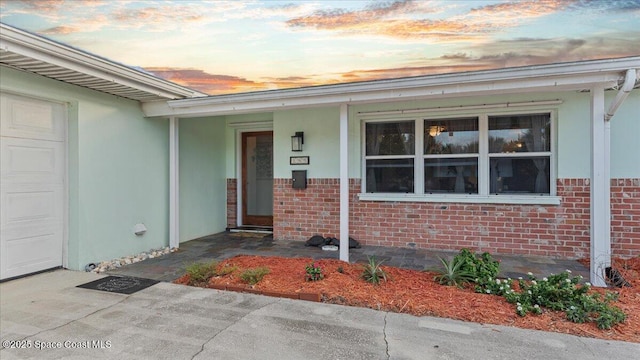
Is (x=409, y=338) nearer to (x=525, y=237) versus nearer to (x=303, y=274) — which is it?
(x=303, y=274)

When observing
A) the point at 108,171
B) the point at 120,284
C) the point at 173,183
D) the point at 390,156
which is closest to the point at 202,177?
the point at 173,183

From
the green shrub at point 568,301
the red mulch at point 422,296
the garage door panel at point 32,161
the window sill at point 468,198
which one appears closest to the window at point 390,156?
the window sill at point 468,198

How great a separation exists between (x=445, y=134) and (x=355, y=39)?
14.0 feet

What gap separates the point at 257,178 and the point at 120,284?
4.29 meters

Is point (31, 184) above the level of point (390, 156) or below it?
→ below

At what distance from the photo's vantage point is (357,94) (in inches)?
176

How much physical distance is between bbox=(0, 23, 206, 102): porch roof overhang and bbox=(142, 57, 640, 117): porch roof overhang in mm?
411

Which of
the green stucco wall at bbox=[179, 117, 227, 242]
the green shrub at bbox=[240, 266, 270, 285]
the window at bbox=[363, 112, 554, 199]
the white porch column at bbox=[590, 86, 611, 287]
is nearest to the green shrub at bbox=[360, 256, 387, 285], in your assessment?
the green shrub at bbox=[240, 266, 270, 285]

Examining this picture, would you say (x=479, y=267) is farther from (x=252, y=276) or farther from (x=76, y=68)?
(x=76, y=68)

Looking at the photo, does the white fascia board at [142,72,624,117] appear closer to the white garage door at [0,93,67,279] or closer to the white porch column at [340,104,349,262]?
the white porch column at [340,104,349,262]

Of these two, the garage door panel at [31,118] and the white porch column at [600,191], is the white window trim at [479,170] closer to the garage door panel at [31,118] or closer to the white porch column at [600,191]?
the white porch column at [600,191]

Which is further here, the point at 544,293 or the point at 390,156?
the point at 390,156

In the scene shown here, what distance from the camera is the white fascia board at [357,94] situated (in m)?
3.77

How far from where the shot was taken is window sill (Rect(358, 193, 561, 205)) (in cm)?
526
